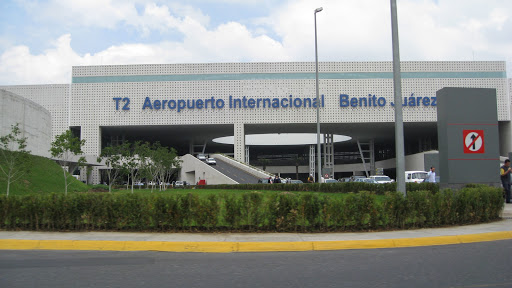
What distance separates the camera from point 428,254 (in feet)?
26.4

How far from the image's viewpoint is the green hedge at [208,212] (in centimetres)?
1048

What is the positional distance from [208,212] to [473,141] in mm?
11171

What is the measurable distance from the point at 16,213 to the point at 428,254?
9.97m

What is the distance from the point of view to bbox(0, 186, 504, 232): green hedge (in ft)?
34.4

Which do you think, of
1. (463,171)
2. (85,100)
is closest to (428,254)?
(463,171)

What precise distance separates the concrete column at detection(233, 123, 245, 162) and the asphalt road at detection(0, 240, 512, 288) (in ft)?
186

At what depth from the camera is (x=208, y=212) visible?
10477mm

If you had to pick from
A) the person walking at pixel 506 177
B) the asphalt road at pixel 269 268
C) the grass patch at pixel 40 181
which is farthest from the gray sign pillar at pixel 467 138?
the grass patch at pixel 40 181

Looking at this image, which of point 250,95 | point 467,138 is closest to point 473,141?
point 467,138

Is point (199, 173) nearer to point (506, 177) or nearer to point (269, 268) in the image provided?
point (506, 177)

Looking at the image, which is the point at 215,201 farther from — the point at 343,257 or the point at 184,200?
the point at 343,257

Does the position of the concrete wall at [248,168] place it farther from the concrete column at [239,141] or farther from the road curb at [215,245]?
the road curb at [215,245]

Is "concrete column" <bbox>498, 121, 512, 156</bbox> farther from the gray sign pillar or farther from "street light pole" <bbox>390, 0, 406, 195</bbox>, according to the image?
"street light pole" <bbox>390, 0, 406, 195</bbox>

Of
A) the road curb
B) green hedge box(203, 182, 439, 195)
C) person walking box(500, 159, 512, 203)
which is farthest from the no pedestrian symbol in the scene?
the road curb
